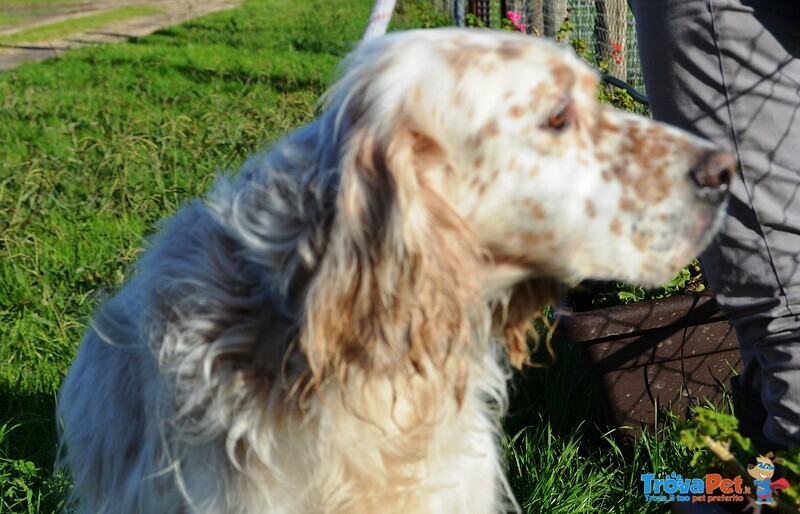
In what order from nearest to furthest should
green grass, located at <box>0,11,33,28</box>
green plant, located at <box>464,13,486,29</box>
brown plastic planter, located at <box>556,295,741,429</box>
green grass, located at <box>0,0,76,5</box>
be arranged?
brown plastic planter, located at <box>556,295,741,429</box>, green plant, located at <box>464,13,486,29</box>, green grass, located at <box>0,11,33,28</box>, green grass, located at <box>0,0,76,5</box>

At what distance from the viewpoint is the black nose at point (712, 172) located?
6.57 ft

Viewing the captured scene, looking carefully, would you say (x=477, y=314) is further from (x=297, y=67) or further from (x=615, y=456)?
(x=297, y=67)

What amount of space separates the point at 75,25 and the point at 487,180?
16.6 m

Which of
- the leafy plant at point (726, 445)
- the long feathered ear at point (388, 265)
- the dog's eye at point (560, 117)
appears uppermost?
the dog's eye at point (560, 117)

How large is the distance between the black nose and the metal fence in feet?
7.64

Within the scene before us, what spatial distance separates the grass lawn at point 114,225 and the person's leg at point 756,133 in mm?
808

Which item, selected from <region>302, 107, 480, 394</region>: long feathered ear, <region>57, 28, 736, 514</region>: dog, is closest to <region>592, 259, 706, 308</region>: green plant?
<region>57, 28, 736, 514</region>: dog

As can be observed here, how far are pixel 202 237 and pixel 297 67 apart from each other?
7803 mm

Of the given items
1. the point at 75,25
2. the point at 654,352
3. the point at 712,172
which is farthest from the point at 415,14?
the point at 712,172

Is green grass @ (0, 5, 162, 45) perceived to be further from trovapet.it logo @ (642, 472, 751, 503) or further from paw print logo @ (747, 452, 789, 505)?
paw print logo @ (747, 452, 789, 505)

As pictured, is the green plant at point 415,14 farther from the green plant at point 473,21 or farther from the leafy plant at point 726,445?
the leafy plant at point 726,445

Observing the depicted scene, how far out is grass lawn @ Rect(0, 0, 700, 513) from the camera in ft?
9.89

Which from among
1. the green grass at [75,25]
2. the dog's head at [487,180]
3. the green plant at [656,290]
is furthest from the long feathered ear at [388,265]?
the green grass at [75,25]

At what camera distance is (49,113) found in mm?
7332
